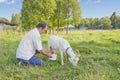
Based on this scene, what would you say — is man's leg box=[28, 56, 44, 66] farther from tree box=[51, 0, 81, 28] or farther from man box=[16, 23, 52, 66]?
tree box=[51, 0, 81, 28]

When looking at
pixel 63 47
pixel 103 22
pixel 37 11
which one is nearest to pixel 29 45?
pixel 63 47

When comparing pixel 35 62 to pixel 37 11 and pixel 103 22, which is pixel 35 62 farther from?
pixel 103 22

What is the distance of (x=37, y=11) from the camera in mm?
40125

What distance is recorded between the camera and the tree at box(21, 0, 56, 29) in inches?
1572

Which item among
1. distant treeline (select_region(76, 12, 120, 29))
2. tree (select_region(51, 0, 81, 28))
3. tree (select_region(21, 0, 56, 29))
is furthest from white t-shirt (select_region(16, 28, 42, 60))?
distant treeline (select_region(76, 12, 120, 29))

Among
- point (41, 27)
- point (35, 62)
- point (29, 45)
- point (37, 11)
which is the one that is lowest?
point (35, 62)

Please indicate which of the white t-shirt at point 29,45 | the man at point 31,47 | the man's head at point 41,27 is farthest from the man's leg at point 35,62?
the man's head at point 41,27

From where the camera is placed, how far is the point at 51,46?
31.5ft

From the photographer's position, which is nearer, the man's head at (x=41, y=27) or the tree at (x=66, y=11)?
the man's head at (x=41, y=27)

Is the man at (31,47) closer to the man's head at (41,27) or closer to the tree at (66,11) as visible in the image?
the man's head at (41,27)

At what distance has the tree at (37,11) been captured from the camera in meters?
39.9

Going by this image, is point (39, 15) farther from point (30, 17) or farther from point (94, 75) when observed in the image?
point (94, 75)

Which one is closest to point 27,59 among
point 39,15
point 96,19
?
point 39,15

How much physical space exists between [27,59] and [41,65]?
52cm
